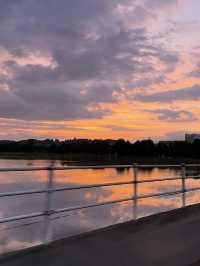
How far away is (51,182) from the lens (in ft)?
22.0

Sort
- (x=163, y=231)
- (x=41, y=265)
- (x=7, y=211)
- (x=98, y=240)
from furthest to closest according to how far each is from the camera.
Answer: (x=7, y=211) < (x=163, y=231) < (x=98, y=240) < (x=41, y=265)

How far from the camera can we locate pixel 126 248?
23.2 ft

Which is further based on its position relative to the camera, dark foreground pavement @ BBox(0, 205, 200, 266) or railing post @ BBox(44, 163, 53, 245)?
railing post @ BBox(44, 163, 53, 245)

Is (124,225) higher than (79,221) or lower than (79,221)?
higher

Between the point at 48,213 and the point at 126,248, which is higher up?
the point at 48,213

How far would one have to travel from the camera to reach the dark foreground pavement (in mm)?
6125

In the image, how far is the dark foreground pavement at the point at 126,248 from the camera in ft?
20.1

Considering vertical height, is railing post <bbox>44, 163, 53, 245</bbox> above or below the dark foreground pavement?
above

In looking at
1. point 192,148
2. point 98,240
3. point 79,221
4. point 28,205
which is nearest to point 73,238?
point 98,240

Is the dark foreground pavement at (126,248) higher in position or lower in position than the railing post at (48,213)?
lower

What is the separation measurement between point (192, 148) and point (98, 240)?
9217cm

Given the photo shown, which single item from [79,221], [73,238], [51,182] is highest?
[51,182]

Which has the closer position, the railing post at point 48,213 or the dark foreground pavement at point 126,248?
the dark foreground pavement at point 126,248

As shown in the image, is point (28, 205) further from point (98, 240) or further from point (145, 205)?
point (98, 240)
